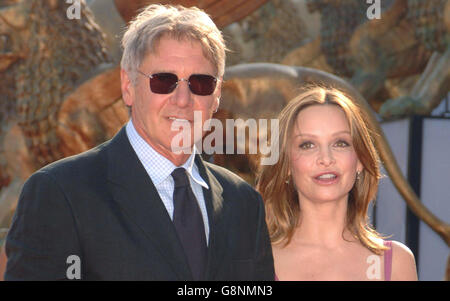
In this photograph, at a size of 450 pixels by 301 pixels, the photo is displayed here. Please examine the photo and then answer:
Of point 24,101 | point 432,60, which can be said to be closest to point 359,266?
point 24,101

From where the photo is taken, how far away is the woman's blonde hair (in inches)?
103

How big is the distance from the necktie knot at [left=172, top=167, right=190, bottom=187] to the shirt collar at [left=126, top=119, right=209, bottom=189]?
0.01 metres

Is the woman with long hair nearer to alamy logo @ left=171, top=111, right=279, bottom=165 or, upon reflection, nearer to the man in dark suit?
the man in dark suit

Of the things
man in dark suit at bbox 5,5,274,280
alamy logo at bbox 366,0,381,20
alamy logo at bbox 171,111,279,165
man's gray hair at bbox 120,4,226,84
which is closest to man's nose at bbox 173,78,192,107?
man in dark suit at bbox 5,5,274,280

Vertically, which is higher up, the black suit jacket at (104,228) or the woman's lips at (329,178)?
the woman's lips at (329,178)

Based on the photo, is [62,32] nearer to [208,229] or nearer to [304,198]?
[304,198]

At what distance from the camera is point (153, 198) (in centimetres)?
176

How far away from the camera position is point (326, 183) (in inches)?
98.1

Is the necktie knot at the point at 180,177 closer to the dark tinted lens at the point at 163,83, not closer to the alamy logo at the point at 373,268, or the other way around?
the dark tinted lens at the point at 163,83

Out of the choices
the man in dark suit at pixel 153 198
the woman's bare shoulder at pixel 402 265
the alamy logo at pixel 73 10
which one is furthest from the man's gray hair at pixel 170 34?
the alamy logo at pixel 73 10

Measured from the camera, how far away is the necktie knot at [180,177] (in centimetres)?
185

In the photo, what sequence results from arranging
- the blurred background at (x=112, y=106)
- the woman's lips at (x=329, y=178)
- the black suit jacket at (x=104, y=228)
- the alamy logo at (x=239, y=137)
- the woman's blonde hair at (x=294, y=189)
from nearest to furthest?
the black suit jacket at (x=104, y=228) → the woman's lips at (x=329, y=178) → the woman's blonde hair at (x=294, y=189) → the alamy logo at (x=239, y=137) → the blurred background at (x=112, y=106)
